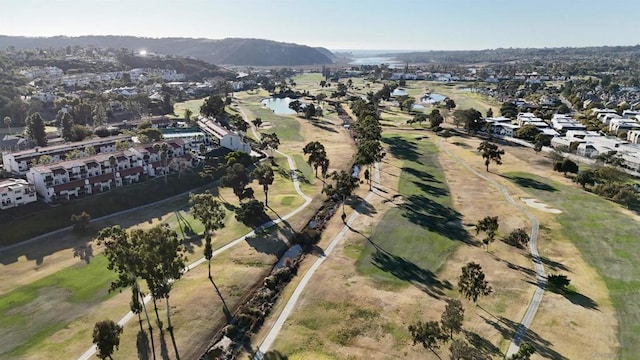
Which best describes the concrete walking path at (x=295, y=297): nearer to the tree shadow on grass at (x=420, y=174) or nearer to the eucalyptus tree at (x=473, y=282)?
the eucalyptus tree at (x=473, y=282)

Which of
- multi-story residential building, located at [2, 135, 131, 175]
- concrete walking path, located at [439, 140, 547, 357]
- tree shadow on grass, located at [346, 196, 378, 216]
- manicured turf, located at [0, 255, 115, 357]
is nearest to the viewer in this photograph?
concrete walking path, located at [439, 140, 547, 357]

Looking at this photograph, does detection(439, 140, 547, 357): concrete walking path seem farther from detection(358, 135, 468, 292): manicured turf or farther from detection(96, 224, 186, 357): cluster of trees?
detection(96, 224, 186, 357): cluster of trees

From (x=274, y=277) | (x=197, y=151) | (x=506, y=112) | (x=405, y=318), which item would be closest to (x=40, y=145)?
(x=197, y=151)

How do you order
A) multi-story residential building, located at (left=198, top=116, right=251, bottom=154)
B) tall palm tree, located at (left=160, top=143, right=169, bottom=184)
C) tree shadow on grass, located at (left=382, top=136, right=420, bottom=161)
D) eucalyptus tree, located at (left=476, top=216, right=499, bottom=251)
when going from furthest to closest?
tree shadow on grass, located at (left=382, top=136, right=420, bottom=161)
multi-story residential building, located at (left=198, top=116, right=251, bottom=154)
tall palm tree, located at (left=160, top=143, right=169, bottom=184)
eucalyptus tree, located at (left=476, top=216, right=499, bottom=251)

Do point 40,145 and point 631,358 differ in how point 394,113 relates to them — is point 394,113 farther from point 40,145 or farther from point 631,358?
point 631,358

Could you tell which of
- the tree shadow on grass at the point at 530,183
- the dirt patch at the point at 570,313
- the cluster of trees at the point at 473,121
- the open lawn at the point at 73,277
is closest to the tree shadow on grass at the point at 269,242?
the open lawn at the point at 73,277

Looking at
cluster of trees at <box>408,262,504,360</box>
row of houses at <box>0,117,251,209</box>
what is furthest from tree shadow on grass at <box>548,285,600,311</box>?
row of houses at <box>0,117,251,209</box>
